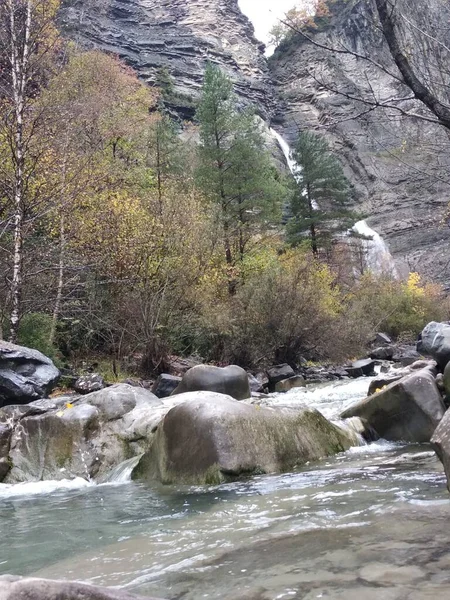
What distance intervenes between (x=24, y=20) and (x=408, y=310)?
22456 mm

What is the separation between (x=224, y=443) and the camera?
5.80 meters

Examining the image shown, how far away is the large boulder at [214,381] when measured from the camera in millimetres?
10539

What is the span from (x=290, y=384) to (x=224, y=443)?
30.3 feet

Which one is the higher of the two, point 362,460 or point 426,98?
point 426,98

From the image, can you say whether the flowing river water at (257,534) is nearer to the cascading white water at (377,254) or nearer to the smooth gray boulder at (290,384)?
the smooth gray boulder at (290,384)

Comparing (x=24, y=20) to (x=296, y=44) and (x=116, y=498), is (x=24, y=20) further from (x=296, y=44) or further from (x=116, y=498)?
(x=296, y=44)

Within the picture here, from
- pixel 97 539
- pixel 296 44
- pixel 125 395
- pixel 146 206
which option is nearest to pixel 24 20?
pixel 146 206

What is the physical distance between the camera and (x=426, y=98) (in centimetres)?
402

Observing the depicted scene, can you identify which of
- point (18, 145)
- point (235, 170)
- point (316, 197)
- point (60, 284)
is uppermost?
point (316, 197)

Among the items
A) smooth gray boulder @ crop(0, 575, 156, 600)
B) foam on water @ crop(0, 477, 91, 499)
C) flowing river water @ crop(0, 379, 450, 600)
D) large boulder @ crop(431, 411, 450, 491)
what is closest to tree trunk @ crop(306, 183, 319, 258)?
flowing river water @ crop(0, 379, 450, 600)

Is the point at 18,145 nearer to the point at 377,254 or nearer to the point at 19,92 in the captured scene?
the point at 19,92

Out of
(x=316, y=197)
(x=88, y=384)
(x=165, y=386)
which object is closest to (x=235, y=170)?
(x=316, y=197)

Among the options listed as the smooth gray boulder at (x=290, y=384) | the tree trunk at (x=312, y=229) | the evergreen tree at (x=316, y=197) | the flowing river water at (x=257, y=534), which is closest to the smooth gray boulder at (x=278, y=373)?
the smooth gray boulder at (x=290, y=384)

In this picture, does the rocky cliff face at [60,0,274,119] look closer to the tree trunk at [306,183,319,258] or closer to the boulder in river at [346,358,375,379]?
the tree trunk at [306,183,319,258]
